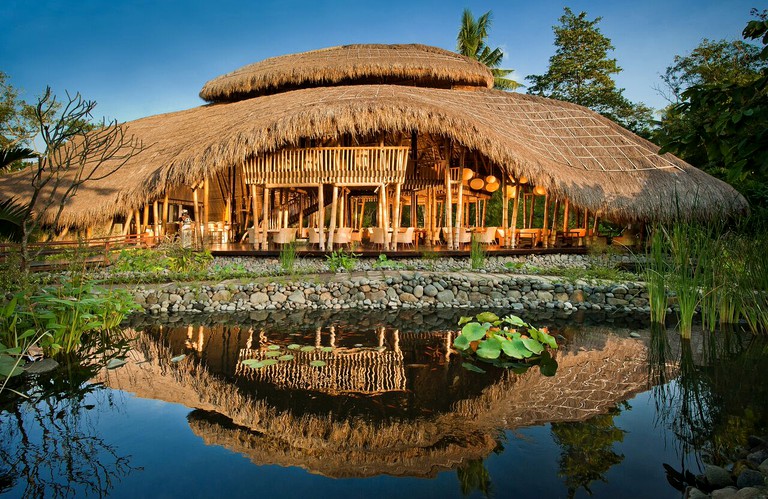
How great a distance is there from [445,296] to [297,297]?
2.47 metres

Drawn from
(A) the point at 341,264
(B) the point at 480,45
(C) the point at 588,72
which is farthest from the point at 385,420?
(B) the point at 480,45

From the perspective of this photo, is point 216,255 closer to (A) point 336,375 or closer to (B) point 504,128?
(A) point 336,375

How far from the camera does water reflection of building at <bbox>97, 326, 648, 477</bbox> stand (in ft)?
8.96

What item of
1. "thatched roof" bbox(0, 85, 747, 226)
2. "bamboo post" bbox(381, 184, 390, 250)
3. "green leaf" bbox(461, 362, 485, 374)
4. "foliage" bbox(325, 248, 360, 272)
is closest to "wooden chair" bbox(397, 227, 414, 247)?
"bamboo post" bbox(381, 184, 390, 250)

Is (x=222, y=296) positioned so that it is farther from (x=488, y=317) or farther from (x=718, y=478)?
(x=718, y=478)

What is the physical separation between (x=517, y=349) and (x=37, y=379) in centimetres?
440

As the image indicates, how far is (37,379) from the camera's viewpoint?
392 cm

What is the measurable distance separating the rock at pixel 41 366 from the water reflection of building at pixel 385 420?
610 millimetres

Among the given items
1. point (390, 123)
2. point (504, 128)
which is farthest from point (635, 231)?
point (390, 123)

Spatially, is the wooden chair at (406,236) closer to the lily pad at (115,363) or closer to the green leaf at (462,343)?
the green leaf at (462,343)

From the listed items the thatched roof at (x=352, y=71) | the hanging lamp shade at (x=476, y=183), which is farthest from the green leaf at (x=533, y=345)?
the thatched roof at (x=352, y=71)

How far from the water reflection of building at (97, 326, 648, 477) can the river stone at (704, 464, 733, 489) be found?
3.29 feet

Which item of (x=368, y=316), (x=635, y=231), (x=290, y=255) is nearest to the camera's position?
(x=368, y=316)

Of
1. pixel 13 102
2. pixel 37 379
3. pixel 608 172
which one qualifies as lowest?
pixel 37 379
